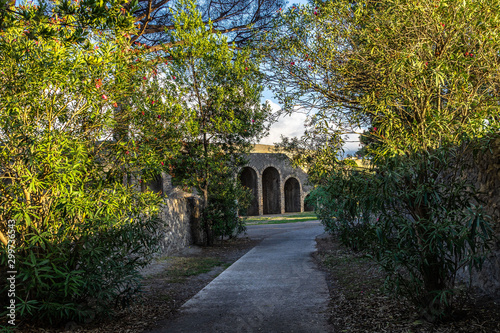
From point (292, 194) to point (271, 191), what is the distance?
216 cm

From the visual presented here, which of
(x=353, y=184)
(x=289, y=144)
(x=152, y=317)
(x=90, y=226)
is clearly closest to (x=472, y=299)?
(x=353, y=184)

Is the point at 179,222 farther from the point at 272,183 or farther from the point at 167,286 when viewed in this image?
the point at 272,183

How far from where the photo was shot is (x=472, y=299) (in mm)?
3416

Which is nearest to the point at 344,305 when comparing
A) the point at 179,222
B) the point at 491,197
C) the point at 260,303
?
the point at 260,303

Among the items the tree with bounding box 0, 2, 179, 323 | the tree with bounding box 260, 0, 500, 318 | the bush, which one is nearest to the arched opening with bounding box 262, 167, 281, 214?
the tree with bounding box 260, 0, 500, 318

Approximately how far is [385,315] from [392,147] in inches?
62.9

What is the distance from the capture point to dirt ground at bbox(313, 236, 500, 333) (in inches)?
116

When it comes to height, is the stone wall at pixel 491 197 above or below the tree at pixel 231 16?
below

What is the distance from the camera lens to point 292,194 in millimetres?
28672

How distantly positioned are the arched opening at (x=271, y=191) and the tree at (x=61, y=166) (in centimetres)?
2333

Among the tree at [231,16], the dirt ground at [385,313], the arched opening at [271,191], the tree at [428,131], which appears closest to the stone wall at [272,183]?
the arched opening at [271,191]

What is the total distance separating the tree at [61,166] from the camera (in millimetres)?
3154

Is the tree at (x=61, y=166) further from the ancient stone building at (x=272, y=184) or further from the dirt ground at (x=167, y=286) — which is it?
the ancient stone building at (x=272, y=184)

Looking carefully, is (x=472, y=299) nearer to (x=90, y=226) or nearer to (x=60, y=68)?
(x=90, y=226)
